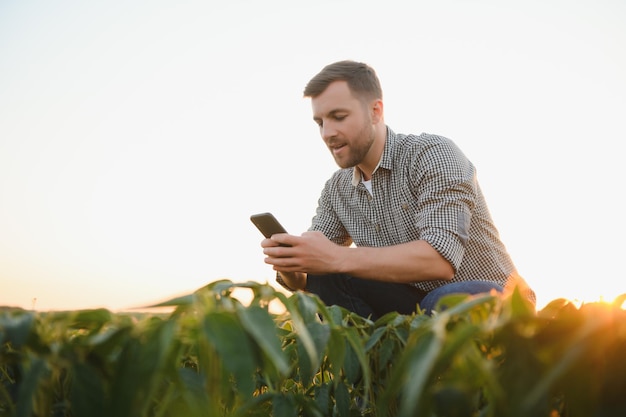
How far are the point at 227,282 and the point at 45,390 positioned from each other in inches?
6.5

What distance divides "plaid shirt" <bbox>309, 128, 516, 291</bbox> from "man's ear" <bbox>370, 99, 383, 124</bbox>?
18cm

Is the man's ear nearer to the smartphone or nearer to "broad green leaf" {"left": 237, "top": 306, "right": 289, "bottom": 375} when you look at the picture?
the smartphone

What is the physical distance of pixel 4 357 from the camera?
431 mm

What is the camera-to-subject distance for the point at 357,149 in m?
2.73

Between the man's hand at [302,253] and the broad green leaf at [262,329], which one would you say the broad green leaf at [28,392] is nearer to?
the broad green leaf at [262,329]

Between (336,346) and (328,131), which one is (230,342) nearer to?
(336,346)

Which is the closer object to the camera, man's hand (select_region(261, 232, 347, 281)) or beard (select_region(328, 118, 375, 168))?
man's hand (select_region(261, 232, 347, 281))

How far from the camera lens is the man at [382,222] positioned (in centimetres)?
193

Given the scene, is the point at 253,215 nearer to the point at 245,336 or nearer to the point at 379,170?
the point at 379,170

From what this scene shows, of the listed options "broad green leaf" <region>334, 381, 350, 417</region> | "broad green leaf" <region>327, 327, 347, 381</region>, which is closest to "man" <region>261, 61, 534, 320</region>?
"broad green leaf" <region>334, 381, 350, 417</region>

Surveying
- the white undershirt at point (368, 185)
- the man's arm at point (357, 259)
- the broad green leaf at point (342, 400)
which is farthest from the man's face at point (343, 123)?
the broad green leaf at point (342, 400)

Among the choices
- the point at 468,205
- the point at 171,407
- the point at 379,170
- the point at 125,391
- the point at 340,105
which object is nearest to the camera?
the point at 125,391

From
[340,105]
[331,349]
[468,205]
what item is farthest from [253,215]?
[331,349]

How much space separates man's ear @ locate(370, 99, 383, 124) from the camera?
2.92m
